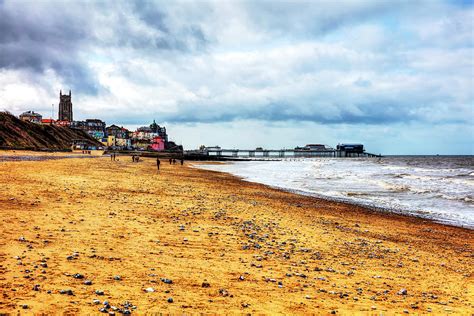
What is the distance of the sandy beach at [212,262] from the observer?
5.72 metres

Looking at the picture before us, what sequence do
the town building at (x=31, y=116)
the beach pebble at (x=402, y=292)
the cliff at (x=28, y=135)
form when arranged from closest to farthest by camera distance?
the beach pebble at (x=402, y=292)
the cliff at (x=28, y=135)
the town building at (x=31, y=116)

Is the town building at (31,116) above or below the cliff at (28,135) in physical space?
above

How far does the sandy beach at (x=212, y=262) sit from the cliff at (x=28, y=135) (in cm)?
8065

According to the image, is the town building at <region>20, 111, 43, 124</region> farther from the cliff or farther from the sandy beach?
the sandy beach

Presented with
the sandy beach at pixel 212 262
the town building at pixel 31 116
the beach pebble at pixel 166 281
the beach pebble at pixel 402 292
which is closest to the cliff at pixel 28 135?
the town building at pixel 31 116

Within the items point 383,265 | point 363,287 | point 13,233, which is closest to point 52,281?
point 13,233

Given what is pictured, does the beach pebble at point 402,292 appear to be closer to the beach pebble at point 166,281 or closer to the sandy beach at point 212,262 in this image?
the sandy beach at point 212,262

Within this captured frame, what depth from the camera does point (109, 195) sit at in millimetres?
16516

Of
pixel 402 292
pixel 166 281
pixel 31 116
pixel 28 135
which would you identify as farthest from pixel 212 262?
pixel 31 116

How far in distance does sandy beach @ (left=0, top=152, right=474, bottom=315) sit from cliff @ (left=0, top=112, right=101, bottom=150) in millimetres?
80653

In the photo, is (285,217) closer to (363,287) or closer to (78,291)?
(363,287)

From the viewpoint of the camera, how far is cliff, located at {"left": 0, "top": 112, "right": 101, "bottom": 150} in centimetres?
9248

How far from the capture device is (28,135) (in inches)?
4183

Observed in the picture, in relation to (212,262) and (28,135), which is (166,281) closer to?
(212,262)
